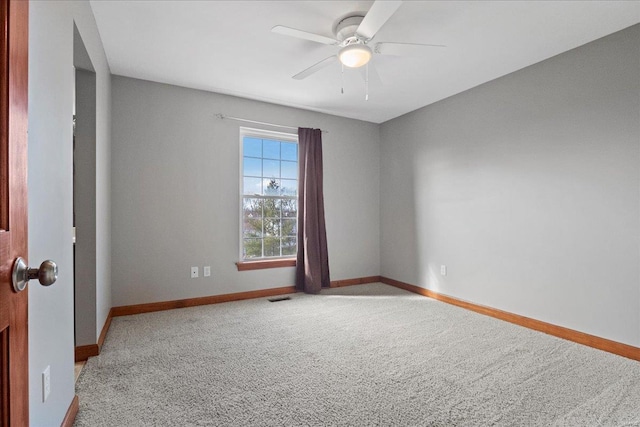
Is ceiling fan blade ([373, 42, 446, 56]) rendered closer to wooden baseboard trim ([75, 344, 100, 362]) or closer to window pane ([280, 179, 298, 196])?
window pane ([280, 179, 298, 196])

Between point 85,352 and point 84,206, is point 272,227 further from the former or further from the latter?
point 85,352

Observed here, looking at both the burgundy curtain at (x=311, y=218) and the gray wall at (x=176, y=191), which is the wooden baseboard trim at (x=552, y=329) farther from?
the gray wall at (x=176, y=191)

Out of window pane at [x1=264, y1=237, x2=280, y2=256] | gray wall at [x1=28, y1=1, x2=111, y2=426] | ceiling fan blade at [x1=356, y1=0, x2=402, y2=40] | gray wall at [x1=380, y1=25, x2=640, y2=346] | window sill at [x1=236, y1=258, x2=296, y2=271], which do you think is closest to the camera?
gray wall at [x1=28, y1=1, x2=111, y2=426]

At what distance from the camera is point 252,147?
422 cm

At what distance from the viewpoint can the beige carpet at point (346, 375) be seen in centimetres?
175

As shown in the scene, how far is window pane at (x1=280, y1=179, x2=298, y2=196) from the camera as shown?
4.45 meters

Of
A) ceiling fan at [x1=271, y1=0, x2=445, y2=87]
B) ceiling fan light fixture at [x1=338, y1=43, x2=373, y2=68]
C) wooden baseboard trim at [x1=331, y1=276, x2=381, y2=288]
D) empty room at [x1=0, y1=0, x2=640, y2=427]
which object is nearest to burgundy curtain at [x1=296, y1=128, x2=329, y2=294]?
empty room at [x1=0, y1=0, x2=640, y2=427]

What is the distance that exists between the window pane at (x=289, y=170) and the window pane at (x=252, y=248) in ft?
3.17

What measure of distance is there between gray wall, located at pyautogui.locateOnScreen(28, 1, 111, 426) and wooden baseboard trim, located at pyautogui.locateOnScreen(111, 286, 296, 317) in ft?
5.84

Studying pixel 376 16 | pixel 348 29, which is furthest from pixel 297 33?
pixel 376 16

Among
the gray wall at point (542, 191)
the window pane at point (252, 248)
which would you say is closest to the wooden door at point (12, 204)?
the window pane at point (252, 248)

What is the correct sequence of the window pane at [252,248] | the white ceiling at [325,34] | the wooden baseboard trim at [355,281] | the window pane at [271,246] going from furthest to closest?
the wooden baseboard trim at [355,281] → the window pane at [271,246] → the window pane at [252,248] → the white ceiling at [325,34]

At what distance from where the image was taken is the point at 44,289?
52.7 inches

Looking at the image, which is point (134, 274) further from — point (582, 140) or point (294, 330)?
point (582, 140)
